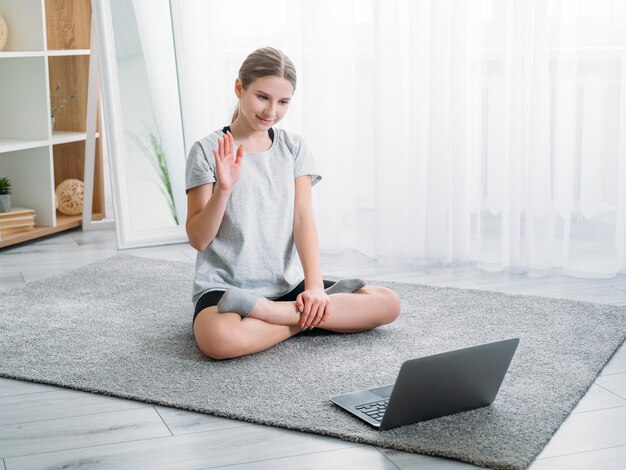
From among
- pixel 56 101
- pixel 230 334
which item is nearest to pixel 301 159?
pixel 230 334

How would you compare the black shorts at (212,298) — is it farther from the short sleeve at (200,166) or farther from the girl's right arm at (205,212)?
the short sleeve at (200,166)

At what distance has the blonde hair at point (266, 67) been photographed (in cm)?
207

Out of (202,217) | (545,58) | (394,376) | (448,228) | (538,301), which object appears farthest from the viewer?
(448,228)

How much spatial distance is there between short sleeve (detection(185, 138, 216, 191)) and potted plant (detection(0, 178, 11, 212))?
4.73ft

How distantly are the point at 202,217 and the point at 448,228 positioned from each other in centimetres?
113

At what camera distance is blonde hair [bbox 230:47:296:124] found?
2.07m

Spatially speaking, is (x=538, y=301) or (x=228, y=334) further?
(x=538, y=301)

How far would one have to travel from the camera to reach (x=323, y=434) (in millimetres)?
1642

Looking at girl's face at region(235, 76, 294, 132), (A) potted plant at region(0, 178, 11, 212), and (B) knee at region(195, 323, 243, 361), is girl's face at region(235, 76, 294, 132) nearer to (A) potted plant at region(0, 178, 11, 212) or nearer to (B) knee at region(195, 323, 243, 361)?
(B) knee at region(195, 323, 243, 361)

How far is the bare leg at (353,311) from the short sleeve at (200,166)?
1.00ft

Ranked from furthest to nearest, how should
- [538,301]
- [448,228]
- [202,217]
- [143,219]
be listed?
1. [143,219]
2. [448,228]
3. [538,301]
4. [202,217]

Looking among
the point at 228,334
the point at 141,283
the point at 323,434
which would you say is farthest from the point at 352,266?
the point at 323,434

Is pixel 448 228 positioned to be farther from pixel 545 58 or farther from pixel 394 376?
pixel 394 376

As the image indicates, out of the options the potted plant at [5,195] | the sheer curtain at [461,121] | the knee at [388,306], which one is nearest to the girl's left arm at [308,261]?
the knee at [388,306]
